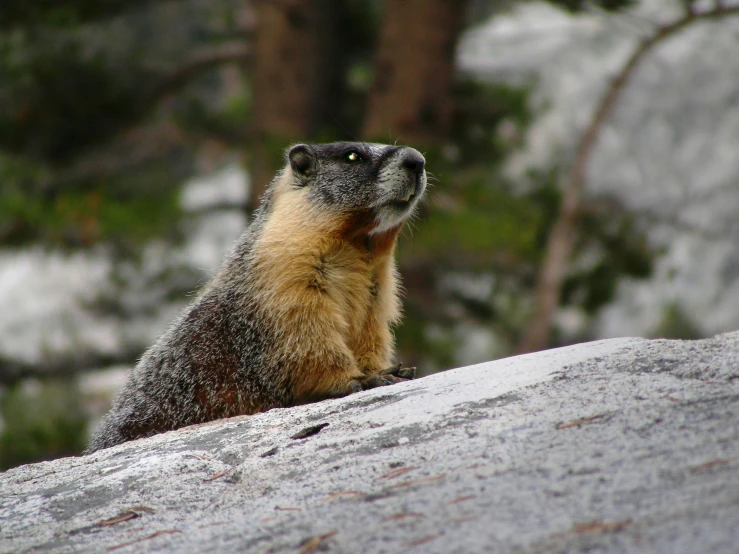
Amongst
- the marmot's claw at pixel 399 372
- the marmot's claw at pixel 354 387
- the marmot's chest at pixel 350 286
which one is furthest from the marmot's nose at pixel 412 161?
the marmot's claw at pixel 354 387

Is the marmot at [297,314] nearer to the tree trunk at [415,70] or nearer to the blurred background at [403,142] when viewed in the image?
the blurred background at [403,142]

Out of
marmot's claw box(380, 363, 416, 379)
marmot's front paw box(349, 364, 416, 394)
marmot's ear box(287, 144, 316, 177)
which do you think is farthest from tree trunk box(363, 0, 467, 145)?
marmot's front paw box(349, 364, 416, 394)

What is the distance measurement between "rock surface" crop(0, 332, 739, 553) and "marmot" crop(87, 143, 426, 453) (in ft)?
2.29

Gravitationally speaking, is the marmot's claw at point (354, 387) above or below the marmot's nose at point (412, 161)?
below

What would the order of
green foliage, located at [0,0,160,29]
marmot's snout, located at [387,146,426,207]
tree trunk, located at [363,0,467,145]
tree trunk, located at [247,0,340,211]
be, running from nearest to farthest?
marmot's snout, located at [387,146,426,207], green foliage, located at [0,0,160,29], tree trunk, located at [363,0,467,145], tree trunk, located at [247,0,340,211]

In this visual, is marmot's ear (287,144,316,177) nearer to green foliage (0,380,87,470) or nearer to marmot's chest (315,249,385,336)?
marmot's chest (315,249,385,336)

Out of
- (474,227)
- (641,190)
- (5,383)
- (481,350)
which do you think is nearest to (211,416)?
(474,227)

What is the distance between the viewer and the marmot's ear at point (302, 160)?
18.2ft

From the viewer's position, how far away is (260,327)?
4859 millimetres

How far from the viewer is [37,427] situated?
10.2 m

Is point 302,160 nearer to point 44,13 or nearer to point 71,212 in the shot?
point 71,212

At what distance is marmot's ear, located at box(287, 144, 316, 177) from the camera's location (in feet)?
18.2

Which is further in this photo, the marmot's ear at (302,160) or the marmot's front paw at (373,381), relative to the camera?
the marmot's ear at (302,160)

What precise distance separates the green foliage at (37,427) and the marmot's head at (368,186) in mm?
6022
